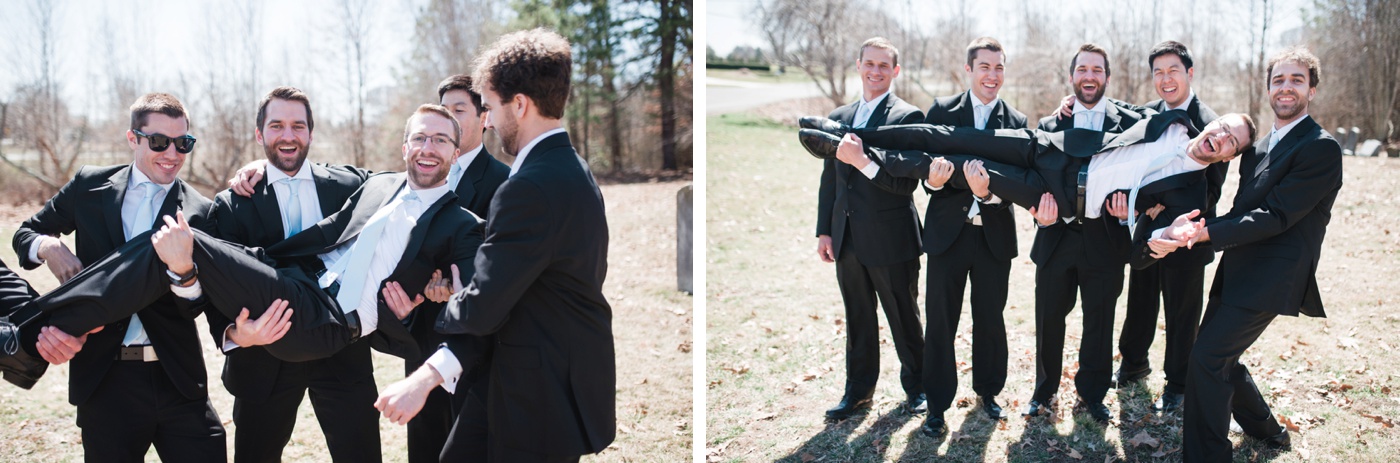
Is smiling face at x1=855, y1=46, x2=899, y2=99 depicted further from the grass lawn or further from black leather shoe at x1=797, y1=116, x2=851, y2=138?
the grass lawn

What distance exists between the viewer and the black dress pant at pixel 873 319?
5.68 metres

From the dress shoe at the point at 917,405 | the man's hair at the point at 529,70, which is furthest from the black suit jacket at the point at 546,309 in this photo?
the dress shoe at the point at 917,405

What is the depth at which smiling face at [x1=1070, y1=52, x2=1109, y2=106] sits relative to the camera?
5.44 meters

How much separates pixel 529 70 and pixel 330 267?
1603 mm

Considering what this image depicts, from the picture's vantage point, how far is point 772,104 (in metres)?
28.0

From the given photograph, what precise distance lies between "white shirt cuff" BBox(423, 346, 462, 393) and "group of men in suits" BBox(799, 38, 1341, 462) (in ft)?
9.63

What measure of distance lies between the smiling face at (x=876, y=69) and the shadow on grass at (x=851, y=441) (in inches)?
80.3

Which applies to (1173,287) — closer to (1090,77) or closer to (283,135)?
(1090,77)

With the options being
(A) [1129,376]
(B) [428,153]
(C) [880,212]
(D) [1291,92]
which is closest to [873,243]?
(C) [880,212]

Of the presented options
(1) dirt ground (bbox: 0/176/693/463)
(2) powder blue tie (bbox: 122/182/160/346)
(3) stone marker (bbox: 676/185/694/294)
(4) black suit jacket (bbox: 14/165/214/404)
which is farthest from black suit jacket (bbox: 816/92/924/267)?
(3) stone marker (bbox: 676/185/694/294)

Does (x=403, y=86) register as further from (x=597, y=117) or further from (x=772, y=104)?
(x=772, y=104)

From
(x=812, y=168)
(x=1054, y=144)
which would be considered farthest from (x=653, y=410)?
(x=812, y=168)

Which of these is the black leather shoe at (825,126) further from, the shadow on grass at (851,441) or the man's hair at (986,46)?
the shadow on grass at (851,441)

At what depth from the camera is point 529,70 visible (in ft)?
9.63
